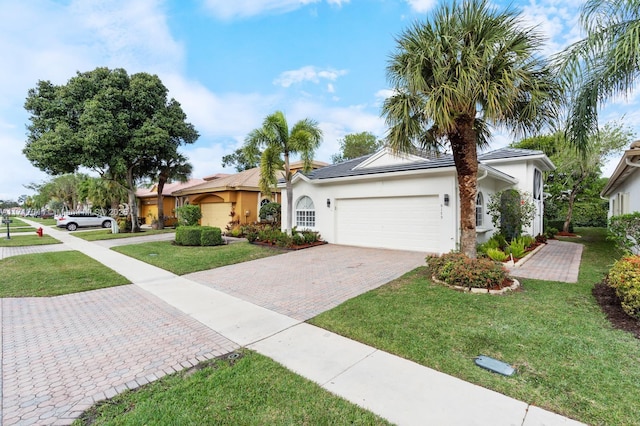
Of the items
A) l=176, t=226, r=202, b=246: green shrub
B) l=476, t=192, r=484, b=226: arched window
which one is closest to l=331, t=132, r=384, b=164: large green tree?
l=476, t=192, r=484, b=226: arched window

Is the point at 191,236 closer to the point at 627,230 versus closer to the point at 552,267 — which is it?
A: the point at 552,267

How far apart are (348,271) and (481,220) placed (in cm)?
747

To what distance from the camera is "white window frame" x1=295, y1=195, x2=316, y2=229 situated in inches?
580

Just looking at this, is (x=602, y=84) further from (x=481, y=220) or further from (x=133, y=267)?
(x=133, y=267)

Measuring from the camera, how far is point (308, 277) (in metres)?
7.74

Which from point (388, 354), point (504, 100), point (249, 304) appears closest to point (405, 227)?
point (504, 100)

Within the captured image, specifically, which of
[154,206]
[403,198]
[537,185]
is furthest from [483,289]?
[154,206]

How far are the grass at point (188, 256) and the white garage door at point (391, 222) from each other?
360 cm

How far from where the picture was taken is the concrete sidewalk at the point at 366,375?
254cm

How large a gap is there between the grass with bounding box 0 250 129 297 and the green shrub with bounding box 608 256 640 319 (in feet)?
34.0

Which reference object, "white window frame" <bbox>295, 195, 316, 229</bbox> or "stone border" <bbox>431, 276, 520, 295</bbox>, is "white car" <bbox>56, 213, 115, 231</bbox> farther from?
"stone border" <bbox>431, 276, 520, 295</bbox>

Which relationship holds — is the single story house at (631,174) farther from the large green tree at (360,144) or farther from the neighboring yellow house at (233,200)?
the large green tree at (360,144)

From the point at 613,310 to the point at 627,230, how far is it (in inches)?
107

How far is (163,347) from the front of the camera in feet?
12.9
